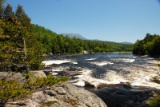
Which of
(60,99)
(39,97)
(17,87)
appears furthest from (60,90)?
(17,87)

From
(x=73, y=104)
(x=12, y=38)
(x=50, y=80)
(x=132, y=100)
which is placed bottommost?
(x=132, y=100)

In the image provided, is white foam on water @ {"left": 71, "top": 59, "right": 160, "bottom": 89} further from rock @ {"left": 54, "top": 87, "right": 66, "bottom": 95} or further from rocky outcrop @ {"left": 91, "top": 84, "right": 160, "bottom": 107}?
rock @ {"left": 54, "top": 87, "right": 66, "bottom": 95}

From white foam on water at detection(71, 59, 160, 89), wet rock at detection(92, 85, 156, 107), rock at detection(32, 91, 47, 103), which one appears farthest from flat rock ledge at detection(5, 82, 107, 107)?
white foam on water at detection(71, 59, 160, 89)

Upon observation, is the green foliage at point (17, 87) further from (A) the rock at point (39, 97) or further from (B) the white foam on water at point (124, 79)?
(B) the white foam on water at point (124, 79)

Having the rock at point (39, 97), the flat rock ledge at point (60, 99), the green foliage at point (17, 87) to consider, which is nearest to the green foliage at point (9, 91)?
the green foliage at point (17, 87)

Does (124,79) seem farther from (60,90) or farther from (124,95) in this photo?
(60,90)

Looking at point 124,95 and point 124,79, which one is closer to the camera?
point 124,95

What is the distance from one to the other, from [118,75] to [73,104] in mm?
25140

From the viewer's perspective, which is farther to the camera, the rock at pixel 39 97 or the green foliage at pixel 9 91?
the rock at pixel 39 97

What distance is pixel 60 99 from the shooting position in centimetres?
1456

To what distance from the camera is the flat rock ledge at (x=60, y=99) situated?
13062 mm

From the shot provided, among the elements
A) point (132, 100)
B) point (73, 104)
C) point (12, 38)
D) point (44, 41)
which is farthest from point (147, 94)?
point (44, 41)

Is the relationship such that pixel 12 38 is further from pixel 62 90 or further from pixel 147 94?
pixel 147 94

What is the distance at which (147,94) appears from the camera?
27.5 m
